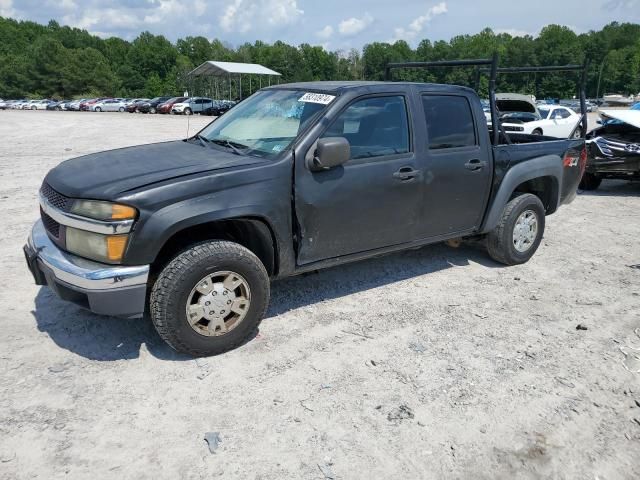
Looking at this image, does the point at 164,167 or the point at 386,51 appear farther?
the point at 386,51

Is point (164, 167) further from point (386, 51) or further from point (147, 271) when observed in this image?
point (386, 51)

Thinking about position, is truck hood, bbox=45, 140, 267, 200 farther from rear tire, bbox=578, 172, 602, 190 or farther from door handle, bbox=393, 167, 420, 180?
rear tire, bbox=578, 172, 602, 190

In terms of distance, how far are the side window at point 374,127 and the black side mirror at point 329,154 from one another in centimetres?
22

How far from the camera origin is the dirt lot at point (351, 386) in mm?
2715

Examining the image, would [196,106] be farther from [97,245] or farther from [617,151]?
[97,245]

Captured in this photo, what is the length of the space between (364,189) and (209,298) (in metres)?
1.45

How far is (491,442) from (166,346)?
227 centimetres

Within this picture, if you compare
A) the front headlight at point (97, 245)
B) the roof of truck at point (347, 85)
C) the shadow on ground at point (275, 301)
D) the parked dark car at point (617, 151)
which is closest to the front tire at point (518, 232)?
the shadow on ground at point (275, 301)

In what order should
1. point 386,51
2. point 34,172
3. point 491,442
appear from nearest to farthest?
point 491,442 → point 34,172 → point 386,51

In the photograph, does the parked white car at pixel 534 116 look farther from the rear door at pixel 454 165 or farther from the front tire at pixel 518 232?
the rear door at pixel 454 165

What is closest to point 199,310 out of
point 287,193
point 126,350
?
point 126,350

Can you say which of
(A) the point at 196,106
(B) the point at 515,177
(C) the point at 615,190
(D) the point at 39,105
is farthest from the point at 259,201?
(D) the point at 39,105

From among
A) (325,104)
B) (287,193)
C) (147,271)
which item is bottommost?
(147,271)

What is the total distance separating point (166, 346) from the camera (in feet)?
12.5
